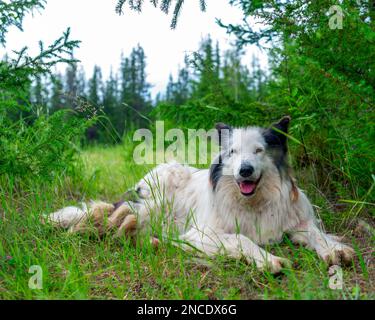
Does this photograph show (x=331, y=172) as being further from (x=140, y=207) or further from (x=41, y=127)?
(x=41, y=127)

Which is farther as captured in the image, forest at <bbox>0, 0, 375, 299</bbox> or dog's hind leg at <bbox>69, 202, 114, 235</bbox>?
dog's hind leg at <bbox>69, 202, 114, 235</bbox>

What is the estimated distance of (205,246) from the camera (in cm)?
345

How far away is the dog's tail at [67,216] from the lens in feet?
12.8

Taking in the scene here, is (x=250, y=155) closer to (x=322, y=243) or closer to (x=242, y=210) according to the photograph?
(x=242, y=210)

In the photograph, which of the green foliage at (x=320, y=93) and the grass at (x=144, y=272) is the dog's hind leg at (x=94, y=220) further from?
the green foliage at (x=320, y=93)

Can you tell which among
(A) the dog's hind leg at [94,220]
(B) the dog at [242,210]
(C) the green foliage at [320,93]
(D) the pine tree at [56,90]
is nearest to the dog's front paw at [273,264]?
(B) the dog at [242,210]

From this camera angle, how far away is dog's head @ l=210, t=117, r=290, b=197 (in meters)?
3.53

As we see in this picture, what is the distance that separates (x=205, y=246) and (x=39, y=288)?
1.34 meters

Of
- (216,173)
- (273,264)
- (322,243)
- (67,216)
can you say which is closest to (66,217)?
(67,216)

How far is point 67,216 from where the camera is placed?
13.3 feet

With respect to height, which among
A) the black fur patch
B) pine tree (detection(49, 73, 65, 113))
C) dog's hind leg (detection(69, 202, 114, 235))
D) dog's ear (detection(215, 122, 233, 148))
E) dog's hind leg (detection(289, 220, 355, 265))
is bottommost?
dog's hind leg (detection(289, 220, 355, 265))

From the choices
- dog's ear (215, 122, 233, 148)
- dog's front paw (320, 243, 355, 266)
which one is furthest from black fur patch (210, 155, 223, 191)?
dog's front paw (320, 243, 355, 266)

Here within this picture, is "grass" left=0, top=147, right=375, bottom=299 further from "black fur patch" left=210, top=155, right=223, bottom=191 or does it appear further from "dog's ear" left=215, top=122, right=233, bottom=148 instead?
"dog's ear" left=215, top=122, right=233, bottom=148
